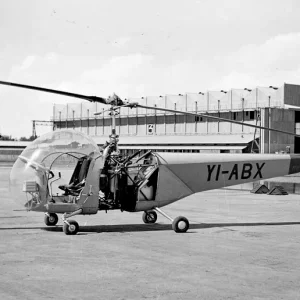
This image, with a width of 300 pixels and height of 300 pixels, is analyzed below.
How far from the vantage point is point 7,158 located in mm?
115625

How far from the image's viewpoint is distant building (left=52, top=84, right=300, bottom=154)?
77.8 meters

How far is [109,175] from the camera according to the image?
49.7 feet

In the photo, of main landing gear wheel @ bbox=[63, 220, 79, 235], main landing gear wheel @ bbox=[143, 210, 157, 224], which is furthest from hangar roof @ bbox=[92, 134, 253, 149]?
main landing gear wheel @ bbox=[63, 220, 79, 235]

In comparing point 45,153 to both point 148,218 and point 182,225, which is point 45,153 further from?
point 182,225

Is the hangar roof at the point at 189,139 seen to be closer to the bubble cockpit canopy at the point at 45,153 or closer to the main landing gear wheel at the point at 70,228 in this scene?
the bubble cockpit canopy at the point at 45,153

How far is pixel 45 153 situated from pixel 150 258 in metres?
4.79

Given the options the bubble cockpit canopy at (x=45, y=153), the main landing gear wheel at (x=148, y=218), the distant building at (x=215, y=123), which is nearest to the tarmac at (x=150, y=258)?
the main landing gear wheel at (x=148, y=218)

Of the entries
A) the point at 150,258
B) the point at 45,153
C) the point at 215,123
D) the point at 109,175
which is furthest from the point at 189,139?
the point at 150,258

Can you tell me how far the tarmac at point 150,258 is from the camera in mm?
8398

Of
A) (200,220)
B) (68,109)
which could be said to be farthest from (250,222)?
(68,109)

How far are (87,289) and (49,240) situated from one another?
482cm

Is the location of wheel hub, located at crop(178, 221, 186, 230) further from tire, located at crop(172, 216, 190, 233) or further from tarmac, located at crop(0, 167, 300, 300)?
tarmac, located at crop(0, 167, 300, 300)

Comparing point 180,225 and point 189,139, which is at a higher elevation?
point 189,139

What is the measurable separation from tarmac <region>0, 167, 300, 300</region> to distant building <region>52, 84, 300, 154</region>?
58743 millimetres
